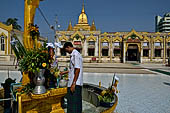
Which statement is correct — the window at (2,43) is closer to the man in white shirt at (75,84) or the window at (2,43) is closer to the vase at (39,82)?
the vase at (39,82)

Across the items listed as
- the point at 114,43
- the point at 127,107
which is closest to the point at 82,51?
the point at 114,43

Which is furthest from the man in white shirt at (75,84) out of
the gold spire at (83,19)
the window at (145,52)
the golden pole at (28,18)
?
the gold spire at (83,19)

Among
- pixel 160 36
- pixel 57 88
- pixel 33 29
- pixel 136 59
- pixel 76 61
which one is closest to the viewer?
pixel 76 61

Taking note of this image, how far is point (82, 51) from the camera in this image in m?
28.5

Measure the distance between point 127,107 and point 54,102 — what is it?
2475 millimetres

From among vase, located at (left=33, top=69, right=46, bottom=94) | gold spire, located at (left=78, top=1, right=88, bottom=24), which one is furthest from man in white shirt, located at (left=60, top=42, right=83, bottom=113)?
gold spire, located at (left=78, top=1, right=88, bottom=24)

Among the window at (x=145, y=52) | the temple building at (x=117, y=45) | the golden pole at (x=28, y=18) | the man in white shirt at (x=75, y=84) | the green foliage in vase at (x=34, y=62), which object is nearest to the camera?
the man in white shirt at (x=75, y=84)

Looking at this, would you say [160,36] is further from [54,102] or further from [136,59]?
[54,102]

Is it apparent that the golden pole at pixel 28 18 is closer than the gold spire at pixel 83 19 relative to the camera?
Yes

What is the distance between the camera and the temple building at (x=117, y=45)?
27.8 meters

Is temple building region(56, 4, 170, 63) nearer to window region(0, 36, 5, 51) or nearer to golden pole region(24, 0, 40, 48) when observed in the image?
window region(0, 36, 5, 51)

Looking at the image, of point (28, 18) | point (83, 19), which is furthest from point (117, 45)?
point (28, 18)

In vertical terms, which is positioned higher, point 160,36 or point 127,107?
point 160,36

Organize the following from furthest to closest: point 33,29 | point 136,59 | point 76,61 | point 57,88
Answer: point 136,59 < point 33,29 < point 57,88 < point 76,61
